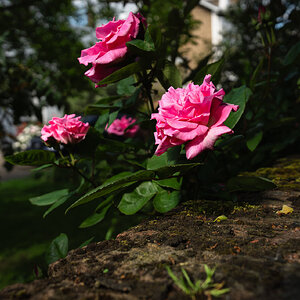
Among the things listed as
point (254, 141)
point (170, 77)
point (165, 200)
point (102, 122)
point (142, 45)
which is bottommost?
point (165, 200)

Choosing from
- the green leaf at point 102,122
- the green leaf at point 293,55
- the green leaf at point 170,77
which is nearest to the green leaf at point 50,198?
the green leaf at point 102,122

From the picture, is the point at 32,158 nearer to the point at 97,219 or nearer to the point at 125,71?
the point at 97,219

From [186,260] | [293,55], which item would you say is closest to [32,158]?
[186,260]

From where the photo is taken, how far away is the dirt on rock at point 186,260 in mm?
587

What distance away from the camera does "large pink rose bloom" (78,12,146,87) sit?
108cm

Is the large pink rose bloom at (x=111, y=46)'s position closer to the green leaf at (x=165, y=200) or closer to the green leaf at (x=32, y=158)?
the green leaf at (x=32, y=158)

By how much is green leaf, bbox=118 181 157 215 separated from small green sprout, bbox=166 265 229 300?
1.67 feet

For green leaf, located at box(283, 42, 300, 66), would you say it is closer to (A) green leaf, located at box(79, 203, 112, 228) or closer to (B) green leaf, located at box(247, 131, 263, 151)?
(B) green leaf, located at box(247, 131, 263, 151)

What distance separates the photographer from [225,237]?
33.3 inches

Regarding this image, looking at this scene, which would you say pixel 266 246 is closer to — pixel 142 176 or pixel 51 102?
pixel 142 176

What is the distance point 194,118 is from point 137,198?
A: 43cm

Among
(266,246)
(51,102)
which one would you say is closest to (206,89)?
(266,246)

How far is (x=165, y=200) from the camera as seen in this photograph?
3.81 feet

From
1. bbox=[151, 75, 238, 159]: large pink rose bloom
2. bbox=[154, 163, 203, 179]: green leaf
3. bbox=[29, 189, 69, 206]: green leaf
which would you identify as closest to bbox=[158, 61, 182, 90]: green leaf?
bbox=[151, 75, 238, 159]: large pink rose bloom
